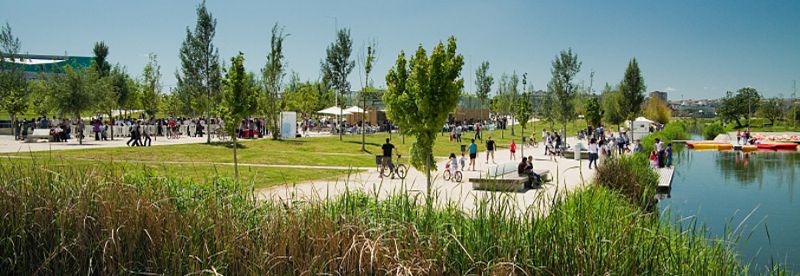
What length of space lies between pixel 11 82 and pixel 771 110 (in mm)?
91416

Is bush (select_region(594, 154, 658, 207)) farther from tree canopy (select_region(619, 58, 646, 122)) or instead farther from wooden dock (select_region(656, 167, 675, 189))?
tree canopy (select_region(619, 58, 646, 122))

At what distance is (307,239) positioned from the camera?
18.9ft

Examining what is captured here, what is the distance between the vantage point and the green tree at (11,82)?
33.8 meters

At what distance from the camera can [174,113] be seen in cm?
5988

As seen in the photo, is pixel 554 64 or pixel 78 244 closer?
pixel 78 244

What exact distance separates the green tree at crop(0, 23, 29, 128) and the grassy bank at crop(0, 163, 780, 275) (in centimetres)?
3166

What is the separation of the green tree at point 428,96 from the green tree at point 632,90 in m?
37.8

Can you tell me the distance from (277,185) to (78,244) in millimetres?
11530

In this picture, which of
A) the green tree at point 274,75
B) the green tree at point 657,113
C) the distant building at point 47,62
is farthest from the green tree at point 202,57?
the green tree at point 657,113

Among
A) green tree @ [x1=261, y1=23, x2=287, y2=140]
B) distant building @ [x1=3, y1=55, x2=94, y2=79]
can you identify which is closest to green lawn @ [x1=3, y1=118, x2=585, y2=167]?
green tree @ [x1=261, y1=23, x2=287, y2=140]

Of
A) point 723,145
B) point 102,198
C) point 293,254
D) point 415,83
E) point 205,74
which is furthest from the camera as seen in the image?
point 723,145

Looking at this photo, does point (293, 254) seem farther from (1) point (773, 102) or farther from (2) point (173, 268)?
(1) point (773, 102)

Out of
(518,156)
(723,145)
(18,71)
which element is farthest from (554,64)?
(18,71)

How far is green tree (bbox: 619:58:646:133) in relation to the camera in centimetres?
5056
